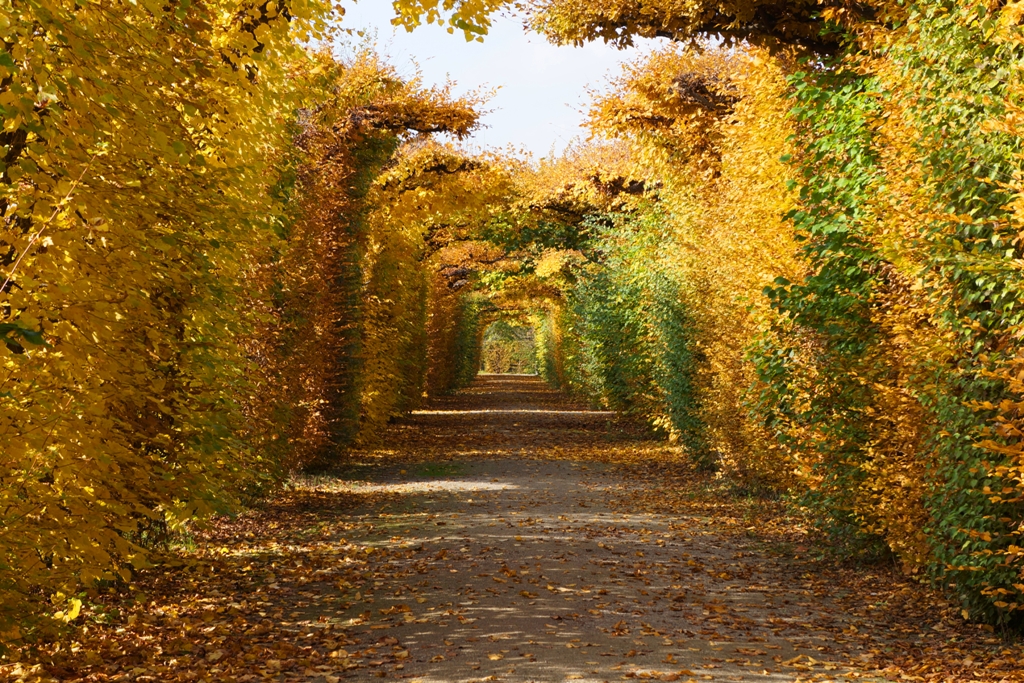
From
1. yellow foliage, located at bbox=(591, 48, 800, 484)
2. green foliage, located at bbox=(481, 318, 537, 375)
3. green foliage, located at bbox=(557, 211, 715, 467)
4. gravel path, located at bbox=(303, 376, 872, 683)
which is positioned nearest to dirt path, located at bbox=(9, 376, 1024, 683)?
gravel path, located at bbox=(303, 376, 872, 683)

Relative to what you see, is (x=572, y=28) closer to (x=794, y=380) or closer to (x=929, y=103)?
(x=794, y=380)

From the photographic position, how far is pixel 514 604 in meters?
7.07

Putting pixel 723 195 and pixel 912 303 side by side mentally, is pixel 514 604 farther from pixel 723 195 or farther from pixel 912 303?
pixel 723 195

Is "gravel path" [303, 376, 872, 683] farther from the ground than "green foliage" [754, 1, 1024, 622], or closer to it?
closer to it

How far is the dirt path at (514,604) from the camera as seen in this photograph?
18.2 feet

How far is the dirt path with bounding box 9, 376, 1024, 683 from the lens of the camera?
5559mm

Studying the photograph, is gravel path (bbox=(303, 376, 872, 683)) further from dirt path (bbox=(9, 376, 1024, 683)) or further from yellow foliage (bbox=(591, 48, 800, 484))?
yellow foliage (bbox=(591, 48, 800, 484))

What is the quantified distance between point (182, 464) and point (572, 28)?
7124 mm

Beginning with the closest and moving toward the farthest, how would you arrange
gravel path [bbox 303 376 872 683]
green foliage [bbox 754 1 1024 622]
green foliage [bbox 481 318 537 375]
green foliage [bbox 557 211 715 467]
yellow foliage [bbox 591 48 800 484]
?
green foliage [bbox 754 1 1024 622]
gravel path [bbox 303 376 872 683]
yellow foliage [bbox 591 48 800 484]
green foliage [bbox 557 211 715 467]
green foliage [bbox 481 318 537 375]

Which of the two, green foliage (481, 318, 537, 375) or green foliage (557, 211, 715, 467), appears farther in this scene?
green foliage (481, 318, 537, 375)

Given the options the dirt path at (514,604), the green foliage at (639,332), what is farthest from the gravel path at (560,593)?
the green foliage at (639,332)

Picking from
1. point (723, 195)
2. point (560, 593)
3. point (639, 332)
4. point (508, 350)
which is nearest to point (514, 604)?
point (560, 593)

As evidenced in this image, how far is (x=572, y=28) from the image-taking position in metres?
11.2

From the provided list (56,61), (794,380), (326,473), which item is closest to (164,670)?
(56,61)
